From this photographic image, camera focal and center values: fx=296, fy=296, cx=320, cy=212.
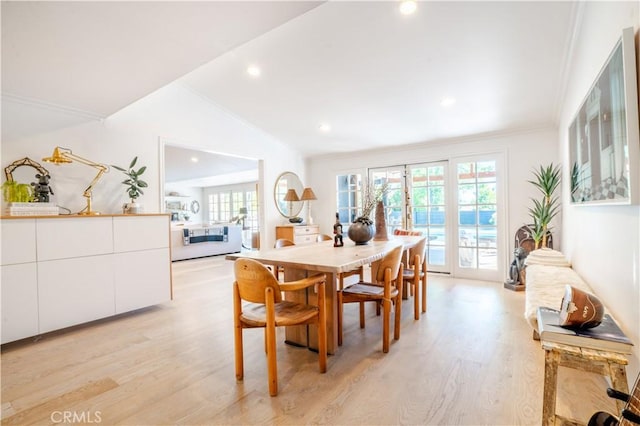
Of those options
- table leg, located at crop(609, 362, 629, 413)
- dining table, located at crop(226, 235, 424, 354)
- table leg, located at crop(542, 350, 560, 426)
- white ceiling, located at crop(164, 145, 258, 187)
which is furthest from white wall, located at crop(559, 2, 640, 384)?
white ceiling, located at crop(164, 145, 258, 187)

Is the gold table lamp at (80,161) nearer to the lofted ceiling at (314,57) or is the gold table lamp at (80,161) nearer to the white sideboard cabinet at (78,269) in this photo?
the white sideboard cabinet at (78,269)

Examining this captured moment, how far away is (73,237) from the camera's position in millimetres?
2703

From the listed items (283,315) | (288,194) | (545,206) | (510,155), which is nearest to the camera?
(283,315)

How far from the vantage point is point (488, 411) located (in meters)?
1.54

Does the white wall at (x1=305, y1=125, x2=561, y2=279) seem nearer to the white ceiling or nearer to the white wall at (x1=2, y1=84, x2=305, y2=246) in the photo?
the white wall at (x1=2, y1=84, x2=305, y2=246)

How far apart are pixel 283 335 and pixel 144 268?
1.75 metres

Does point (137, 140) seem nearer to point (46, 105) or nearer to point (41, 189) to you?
point (46, 105)


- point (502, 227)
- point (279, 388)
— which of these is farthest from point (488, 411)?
point (502, 227)

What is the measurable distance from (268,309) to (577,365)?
1419mm

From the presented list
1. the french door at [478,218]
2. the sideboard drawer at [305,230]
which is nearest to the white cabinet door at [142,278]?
the sideboard drawer at [305,230]

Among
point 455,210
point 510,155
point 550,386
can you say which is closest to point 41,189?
point 550,386

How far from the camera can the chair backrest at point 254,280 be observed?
170 centimetres

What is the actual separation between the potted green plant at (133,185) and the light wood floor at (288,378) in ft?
3.91

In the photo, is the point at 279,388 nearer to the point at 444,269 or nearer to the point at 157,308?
the point at 157,308
